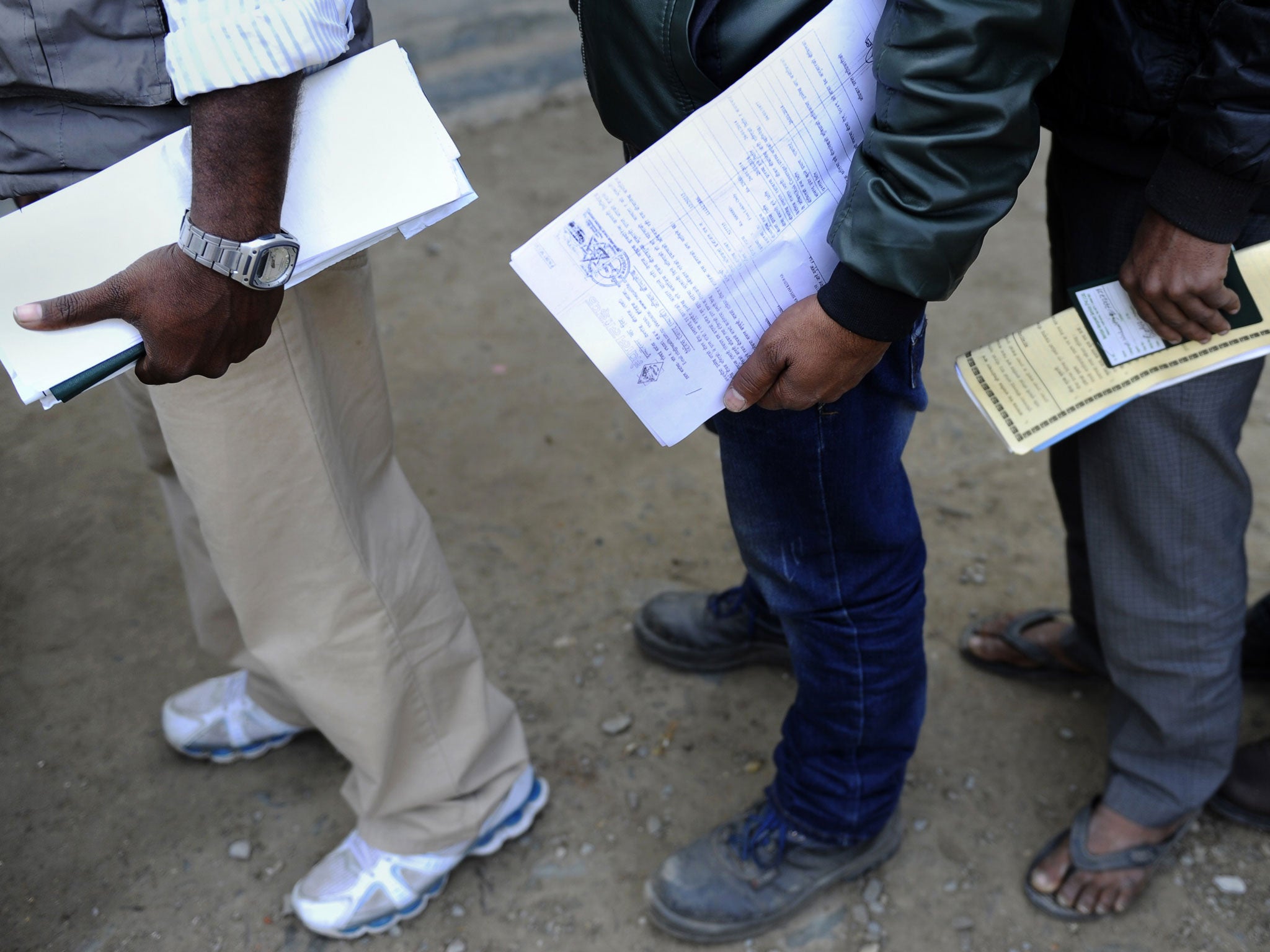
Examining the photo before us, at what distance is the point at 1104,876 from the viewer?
5.31 ft

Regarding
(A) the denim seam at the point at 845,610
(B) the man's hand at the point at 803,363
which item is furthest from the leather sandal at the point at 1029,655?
(B) the man's hand at the point at 803,363

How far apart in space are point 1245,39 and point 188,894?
6.14 ft

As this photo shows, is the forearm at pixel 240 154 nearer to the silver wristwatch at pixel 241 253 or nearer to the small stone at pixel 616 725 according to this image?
the silver wristwatch at pixel 241 253

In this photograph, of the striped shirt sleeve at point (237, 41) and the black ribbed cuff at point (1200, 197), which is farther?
the black ribbed cuff at point (1200, 197)

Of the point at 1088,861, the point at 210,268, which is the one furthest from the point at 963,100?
the point at 1088,861

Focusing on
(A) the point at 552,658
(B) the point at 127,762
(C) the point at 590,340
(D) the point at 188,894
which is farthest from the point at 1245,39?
(B) the point at 127,762

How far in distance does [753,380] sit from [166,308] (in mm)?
614

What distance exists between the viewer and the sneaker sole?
6.15 feet

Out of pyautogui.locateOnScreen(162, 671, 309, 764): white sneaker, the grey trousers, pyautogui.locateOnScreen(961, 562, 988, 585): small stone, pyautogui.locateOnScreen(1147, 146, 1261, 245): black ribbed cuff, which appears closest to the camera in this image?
pyautogui.locateOnScreen(1147, 146, 1261, 245): black ribbed cuff

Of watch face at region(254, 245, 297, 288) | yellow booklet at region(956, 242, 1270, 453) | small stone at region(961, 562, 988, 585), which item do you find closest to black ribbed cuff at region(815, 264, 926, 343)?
yellow booklet at region(956, 242, 1270, 453)

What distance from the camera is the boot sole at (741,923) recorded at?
158cm

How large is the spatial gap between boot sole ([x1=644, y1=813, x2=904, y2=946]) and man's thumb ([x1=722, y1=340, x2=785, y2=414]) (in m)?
0.87

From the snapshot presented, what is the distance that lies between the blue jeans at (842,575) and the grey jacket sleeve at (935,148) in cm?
20

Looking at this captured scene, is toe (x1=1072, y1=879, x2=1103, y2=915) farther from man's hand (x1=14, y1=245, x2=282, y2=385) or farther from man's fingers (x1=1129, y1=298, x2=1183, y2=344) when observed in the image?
man's hand (x1=14, y1=245, x2=282, y2=385)
